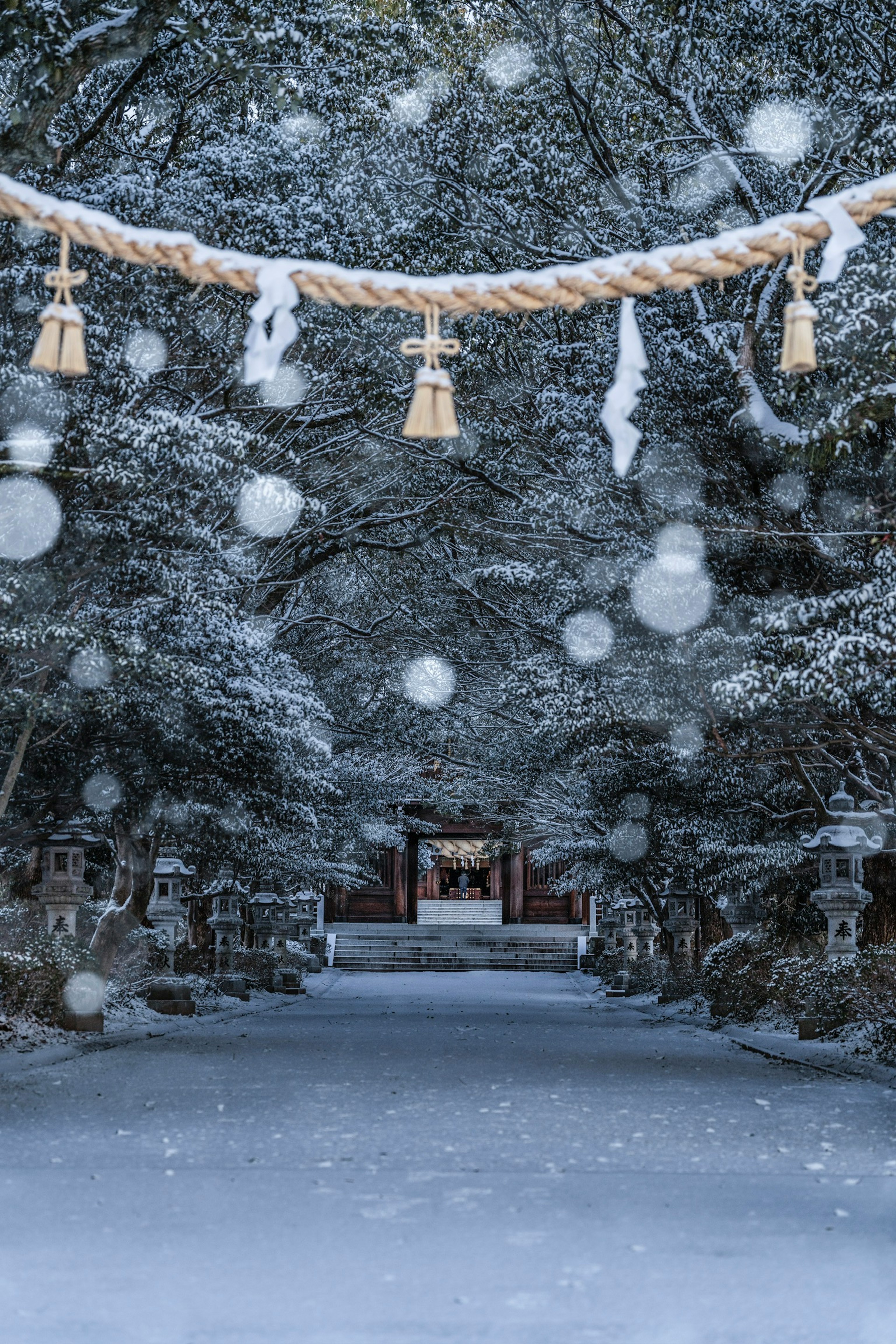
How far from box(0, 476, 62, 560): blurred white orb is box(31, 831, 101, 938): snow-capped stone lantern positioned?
19.9 ft

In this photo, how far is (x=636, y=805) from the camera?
63.1 ft

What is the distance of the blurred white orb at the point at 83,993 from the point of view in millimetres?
14477

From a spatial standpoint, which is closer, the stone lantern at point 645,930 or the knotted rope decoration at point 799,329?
the knotted rope decoration at point 799,329

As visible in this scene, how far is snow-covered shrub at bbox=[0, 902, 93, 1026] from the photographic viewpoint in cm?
1343

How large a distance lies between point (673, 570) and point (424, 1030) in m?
7.59

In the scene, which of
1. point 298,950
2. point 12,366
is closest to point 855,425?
point 12,366

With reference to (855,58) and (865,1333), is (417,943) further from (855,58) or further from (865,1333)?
(865,1333)

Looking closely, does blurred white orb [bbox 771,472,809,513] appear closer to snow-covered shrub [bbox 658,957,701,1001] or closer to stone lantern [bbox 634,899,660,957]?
snow-covered shrub [bbox 658,957,701,1001]

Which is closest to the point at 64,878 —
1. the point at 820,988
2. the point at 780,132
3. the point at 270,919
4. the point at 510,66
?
the point at 820,988

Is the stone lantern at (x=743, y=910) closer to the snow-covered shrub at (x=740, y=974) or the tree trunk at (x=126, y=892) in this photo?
the snow-covered shrub at (x=740, y=974)

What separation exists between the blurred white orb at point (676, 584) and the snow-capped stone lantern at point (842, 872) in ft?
13.2

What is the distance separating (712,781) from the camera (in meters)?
17.0

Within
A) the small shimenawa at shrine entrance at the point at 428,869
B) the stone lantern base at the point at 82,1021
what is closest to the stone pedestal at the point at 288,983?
the stone lantern base at the point at 82,1021

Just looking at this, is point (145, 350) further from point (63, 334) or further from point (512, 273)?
point (512, 273)
